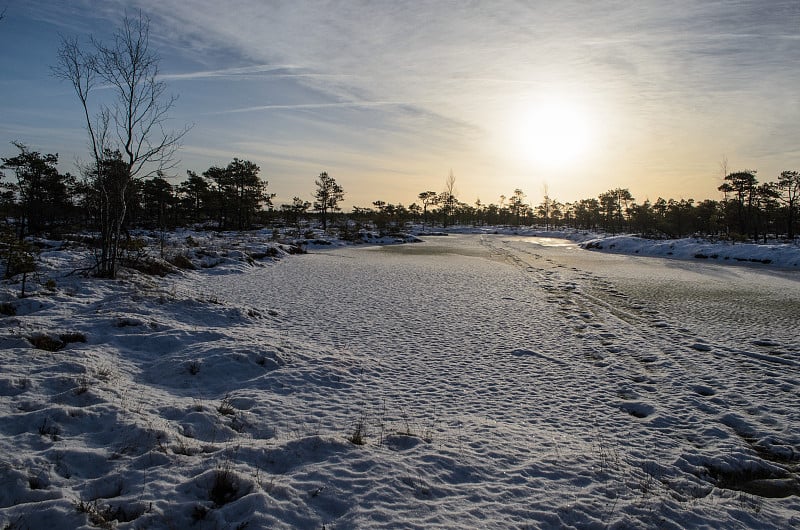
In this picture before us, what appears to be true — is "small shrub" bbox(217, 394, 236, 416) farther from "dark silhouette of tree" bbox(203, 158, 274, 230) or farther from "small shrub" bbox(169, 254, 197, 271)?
"dark silhouette of tree" bbox(203, 158, 274, 230)

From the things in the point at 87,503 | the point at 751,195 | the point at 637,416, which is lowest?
the point at 637,416

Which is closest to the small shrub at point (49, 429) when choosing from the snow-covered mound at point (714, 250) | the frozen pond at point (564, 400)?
the frozen pond at point (564, 400)

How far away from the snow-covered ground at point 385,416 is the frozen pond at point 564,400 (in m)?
0.03

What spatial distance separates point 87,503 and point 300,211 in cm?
6695

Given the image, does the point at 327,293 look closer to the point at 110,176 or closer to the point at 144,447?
the point at 110,176

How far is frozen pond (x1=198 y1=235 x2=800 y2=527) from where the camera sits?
3.93 metres

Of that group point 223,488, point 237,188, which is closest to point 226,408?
point 223,488

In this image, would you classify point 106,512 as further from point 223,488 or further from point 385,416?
point 385,416

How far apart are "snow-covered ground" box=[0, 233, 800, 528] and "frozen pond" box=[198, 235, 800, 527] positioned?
0.03 m

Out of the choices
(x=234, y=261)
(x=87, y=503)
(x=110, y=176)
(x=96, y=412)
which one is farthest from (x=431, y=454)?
(x=234, y=261)

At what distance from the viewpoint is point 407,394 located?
6.50 metres

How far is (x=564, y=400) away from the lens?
644cm

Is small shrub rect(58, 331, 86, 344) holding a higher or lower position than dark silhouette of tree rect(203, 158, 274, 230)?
lower

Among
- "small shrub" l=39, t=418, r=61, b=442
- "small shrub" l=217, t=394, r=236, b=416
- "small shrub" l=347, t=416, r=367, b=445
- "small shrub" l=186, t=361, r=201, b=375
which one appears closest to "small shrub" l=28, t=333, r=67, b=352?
"small shrub" l=186, t=361, r=201, b=375
